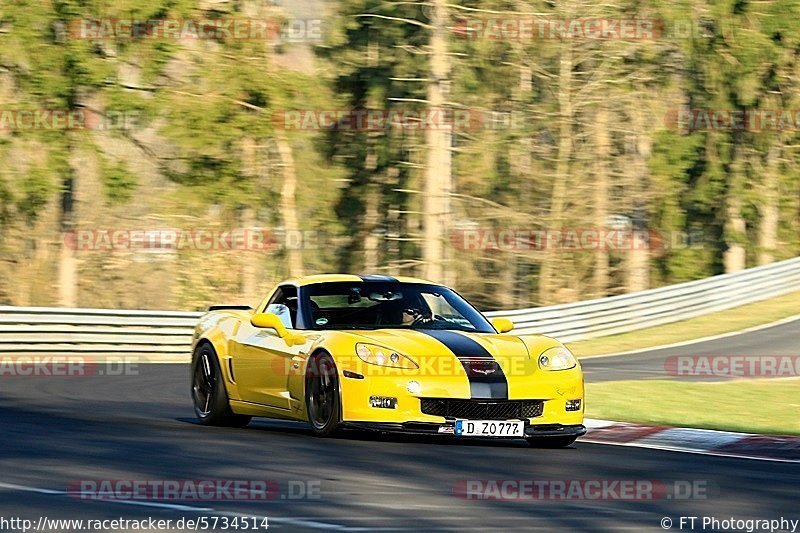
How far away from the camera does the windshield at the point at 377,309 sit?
40.4 feet

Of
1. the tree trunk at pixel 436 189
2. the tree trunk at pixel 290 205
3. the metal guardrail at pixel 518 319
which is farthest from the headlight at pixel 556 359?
the tree trunk at pixel 290 205

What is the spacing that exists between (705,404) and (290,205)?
26425 millimetres

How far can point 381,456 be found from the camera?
33.9ft

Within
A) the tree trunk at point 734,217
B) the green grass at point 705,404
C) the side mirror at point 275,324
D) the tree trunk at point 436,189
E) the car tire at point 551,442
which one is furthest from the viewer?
the tree trunk at point 734,217

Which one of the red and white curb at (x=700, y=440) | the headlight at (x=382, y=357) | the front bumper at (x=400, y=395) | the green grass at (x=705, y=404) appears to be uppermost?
the headlight at (x=382, y=357)

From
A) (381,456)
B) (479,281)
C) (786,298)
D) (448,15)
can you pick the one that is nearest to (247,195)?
(448,15)

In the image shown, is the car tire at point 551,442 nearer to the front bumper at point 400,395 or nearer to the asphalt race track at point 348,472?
the asphalt race track at point 348,472

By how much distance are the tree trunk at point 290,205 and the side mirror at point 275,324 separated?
28610mm

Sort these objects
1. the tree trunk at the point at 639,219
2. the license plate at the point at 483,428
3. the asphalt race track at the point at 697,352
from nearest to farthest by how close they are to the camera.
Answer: the license plate at the point at 483,428, the asphalt race track at the point at 697,352, the tree trunk at the point at 639,219

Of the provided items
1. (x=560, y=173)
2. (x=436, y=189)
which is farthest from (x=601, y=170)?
(x=436, y=189)

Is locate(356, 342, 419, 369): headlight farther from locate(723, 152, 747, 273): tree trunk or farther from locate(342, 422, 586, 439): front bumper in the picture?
locate(723, 152, 747, 273): tree trunk

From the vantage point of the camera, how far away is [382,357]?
444 inches

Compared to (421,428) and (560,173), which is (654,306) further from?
(421,428)

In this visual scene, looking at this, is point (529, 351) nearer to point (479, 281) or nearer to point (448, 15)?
point (448, 15)
